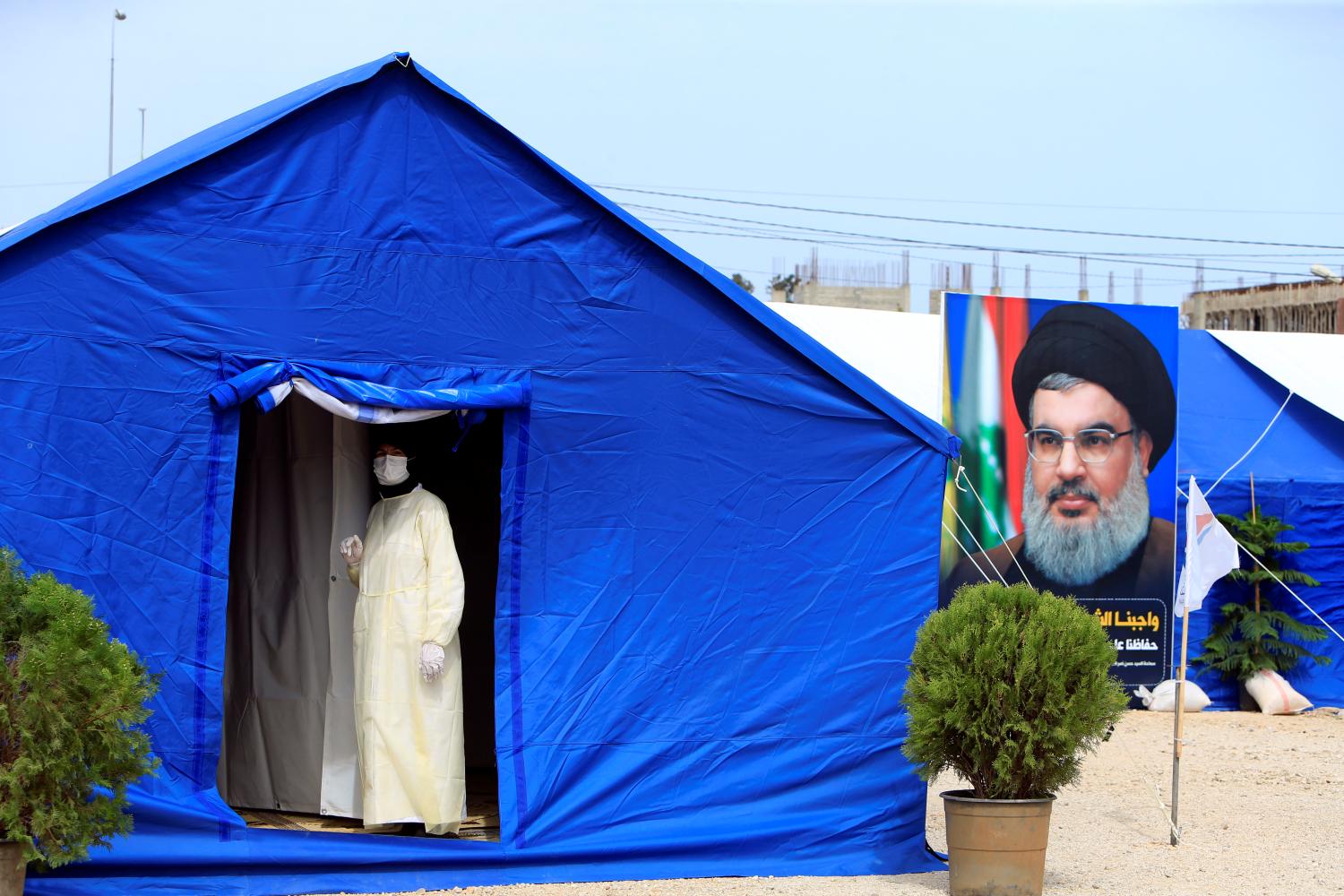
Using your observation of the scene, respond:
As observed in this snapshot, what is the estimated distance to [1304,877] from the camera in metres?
6.62

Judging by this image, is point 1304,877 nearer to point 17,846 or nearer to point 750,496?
point 750,496

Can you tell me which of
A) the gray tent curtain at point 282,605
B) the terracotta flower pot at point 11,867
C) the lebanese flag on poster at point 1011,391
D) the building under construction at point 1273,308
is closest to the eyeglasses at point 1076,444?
the lebanese flag on poster at point 1011,391

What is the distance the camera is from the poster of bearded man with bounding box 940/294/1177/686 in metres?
12.1

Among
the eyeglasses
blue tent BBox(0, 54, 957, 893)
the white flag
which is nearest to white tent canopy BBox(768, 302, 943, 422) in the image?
the eyeglasses

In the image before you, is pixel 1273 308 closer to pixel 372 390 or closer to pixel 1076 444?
pixel 1076 444

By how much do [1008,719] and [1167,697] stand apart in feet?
22.5

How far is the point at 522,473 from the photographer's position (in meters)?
6.08

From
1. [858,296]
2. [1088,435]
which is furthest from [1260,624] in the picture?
[858,296]

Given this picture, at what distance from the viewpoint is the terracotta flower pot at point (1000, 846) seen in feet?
19.0

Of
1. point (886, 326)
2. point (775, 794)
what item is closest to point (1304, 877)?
point (775, 794)

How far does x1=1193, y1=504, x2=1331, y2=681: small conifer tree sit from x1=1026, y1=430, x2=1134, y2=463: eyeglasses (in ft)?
3.65

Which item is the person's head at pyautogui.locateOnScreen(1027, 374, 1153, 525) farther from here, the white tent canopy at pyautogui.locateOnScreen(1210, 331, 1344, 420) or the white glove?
the white glove

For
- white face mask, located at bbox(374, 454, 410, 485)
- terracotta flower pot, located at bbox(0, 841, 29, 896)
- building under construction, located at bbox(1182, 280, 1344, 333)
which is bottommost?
terracotta flower pot, located at bbox(0, 841, 29, 896)

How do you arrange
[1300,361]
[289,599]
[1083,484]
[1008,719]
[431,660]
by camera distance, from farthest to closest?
[1300,361], [1083,484], [289,599], [431,660], [1008,719]
